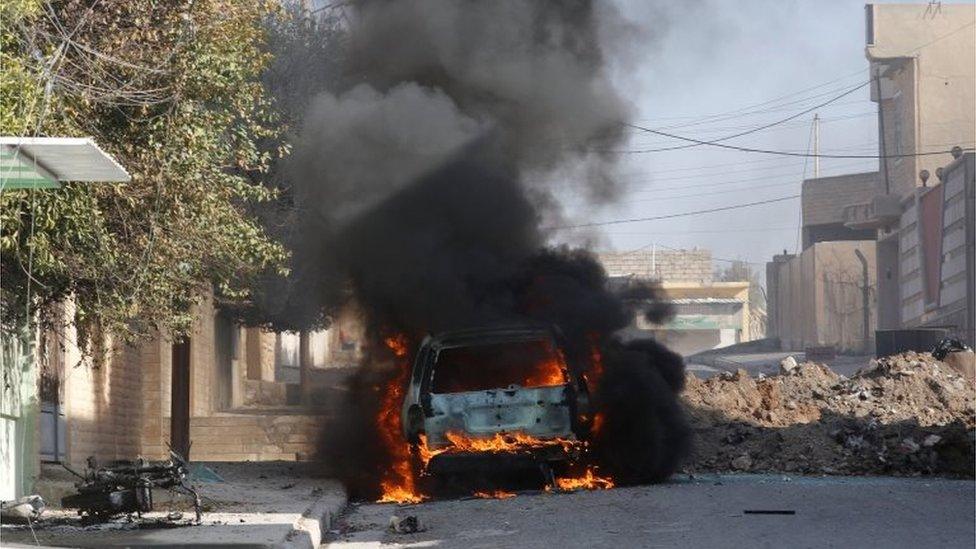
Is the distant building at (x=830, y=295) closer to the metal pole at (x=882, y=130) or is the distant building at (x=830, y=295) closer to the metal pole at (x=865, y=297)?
the metal pole at (x=865, y=297)

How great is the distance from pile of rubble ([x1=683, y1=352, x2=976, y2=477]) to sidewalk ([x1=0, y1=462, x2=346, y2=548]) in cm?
479

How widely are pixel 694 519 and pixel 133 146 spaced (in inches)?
202

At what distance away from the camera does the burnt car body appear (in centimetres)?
1348

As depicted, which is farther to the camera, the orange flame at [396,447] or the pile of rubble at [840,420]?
the pile of rubble at [840,420]

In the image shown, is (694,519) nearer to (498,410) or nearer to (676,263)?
(498,410)

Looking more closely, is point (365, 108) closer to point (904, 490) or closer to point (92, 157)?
point (904, 490)

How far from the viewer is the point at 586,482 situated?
14.4 m

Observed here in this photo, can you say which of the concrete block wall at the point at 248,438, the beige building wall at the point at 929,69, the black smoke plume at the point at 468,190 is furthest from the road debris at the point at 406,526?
the beige building wall at the point at 929,69

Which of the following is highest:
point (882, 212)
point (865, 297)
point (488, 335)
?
point (882, 212)

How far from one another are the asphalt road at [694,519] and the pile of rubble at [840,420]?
9.14ft

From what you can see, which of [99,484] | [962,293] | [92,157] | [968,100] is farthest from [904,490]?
[968,100]

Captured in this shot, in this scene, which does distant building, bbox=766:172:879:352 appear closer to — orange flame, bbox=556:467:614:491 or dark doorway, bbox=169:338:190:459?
dark doorway, bbox=169:338:190:459

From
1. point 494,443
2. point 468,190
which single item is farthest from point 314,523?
point 468,190

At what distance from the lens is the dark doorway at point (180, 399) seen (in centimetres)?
2033
